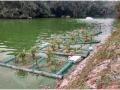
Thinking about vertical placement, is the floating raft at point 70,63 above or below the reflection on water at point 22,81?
above

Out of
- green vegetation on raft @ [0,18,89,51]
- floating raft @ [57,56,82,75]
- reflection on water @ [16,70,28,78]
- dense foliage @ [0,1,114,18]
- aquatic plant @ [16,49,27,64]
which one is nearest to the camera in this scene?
reflection on water @ [16,70,28,78]

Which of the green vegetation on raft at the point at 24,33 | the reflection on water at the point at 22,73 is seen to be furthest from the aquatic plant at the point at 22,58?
the green vegetation on raft at the point at 24,33

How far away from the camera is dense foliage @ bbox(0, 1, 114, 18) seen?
4897 cm

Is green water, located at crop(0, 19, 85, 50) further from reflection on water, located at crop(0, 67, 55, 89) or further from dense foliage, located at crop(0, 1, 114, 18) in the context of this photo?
dense foliage, located at crop(0, 1, 114, 18)

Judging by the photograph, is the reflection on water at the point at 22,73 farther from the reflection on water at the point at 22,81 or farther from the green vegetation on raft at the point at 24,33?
the green vegetation on raft at the point at 24,33

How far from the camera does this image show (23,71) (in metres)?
11.9

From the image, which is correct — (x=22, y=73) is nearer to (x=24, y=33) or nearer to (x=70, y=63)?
(x=70, y=63)

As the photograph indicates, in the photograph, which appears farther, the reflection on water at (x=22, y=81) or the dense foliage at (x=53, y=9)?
the dense foliage at (x=53, y=9)

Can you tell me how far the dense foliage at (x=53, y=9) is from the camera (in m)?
49.0

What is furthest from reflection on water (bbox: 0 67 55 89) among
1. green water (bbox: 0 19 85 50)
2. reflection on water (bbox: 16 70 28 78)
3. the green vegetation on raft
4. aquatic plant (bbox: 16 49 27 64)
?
green water (bbox: 0 19 85 50)

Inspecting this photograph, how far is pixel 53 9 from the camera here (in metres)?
62.7

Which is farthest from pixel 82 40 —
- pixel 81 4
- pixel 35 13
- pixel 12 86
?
pixel 81 4

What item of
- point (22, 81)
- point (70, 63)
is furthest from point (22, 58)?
point (22, 81)

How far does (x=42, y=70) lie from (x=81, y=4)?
59.0m
